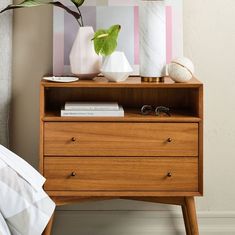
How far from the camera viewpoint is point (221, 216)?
254 cm

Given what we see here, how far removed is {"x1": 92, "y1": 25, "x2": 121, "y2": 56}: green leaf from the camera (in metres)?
2.17

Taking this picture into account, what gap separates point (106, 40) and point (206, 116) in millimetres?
612

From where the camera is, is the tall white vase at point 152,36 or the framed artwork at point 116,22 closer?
the tall white vase at point 152,36

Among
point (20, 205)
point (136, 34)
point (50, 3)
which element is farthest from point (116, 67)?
point (20, 205)

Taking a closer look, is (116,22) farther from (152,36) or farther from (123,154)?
(123,154)

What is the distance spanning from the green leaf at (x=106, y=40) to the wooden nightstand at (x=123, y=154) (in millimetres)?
128

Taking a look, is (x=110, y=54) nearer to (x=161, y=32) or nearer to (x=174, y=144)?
(x=161, y=32)

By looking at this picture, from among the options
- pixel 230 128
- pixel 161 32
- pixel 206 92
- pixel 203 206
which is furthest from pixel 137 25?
pixel 203 206

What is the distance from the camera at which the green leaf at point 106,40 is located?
2.17m

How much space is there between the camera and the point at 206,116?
2.49m

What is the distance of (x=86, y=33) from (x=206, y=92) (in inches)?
23.9

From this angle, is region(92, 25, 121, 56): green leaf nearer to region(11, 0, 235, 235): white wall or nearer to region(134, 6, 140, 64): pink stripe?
region(134, 6, 140, 64): pink stripe

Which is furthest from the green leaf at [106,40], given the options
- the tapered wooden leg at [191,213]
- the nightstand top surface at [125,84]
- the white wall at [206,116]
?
the tapered wooden leg at [191,213]

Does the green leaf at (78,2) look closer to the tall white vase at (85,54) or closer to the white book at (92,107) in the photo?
the tall white vase at (85,54)
